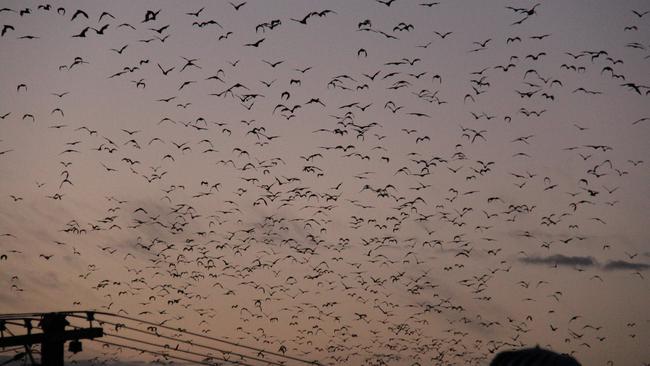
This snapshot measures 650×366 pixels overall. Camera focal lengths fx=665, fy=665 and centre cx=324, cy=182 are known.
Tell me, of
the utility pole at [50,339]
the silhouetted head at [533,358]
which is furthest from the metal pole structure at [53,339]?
the silhouetted head at [533,358]

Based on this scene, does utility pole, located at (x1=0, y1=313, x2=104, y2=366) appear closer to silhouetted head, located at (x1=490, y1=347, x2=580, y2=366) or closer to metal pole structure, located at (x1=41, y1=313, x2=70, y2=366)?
metal pole structure, located at (x1=41, y1=313, x2=70, y2=366)

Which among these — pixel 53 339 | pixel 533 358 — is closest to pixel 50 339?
pixel 53 339

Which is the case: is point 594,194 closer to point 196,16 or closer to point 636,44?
point 636,44

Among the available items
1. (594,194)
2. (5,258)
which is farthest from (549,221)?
(5,258)

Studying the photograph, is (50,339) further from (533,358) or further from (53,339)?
(533,358)

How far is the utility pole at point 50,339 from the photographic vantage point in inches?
710

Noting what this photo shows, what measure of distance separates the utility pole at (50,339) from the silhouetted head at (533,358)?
42.7 ft

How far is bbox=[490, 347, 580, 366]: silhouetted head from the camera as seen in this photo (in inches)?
365

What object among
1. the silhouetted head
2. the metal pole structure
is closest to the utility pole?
the metal pole structure

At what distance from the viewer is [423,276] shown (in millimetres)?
46250

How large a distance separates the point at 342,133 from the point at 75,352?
1948 cm

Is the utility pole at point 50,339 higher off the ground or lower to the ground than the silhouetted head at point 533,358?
higher

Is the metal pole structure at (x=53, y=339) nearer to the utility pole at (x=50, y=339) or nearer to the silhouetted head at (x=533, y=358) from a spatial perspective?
the utility pole at (x=50, y=339)

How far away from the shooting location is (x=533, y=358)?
945cm
